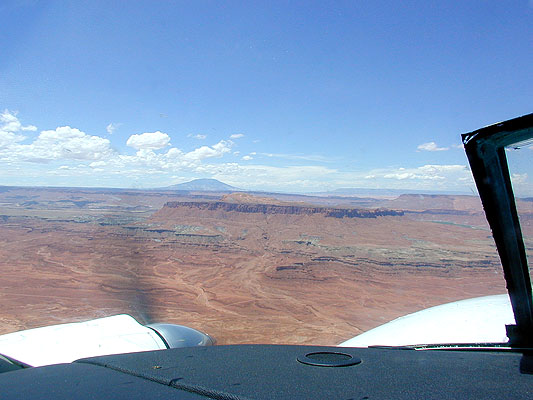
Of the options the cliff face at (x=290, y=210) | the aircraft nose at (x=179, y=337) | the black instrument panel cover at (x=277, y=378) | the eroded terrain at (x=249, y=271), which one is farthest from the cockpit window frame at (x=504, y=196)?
the cliff face at (x=290, y=210)

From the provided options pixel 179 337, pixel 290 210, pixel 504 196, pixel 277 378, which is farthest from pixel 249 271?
pixel 504 196

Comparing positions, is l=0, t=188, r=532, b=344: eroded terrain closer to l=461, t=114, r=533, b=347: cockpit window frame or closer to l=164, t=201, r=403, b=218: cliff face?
l=461, t=114, r=533, b=347: cockpit window frame

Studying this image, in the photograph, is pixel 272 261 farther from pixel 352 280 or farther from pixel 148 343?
pixel 148 343

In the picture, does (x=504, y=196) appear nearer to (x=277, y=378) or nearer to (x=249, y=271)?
(x=277, y=378)

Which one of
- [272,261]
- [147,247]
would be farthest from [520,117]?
[147,247]

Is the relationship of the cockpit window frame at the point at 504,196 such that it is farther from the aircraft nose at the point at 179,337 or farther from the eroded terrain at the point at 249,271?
the aircraft nose at the point at 179,337

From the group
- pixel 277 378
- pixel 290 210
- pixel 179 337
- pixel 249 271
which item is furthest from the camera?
pixel 290 210
